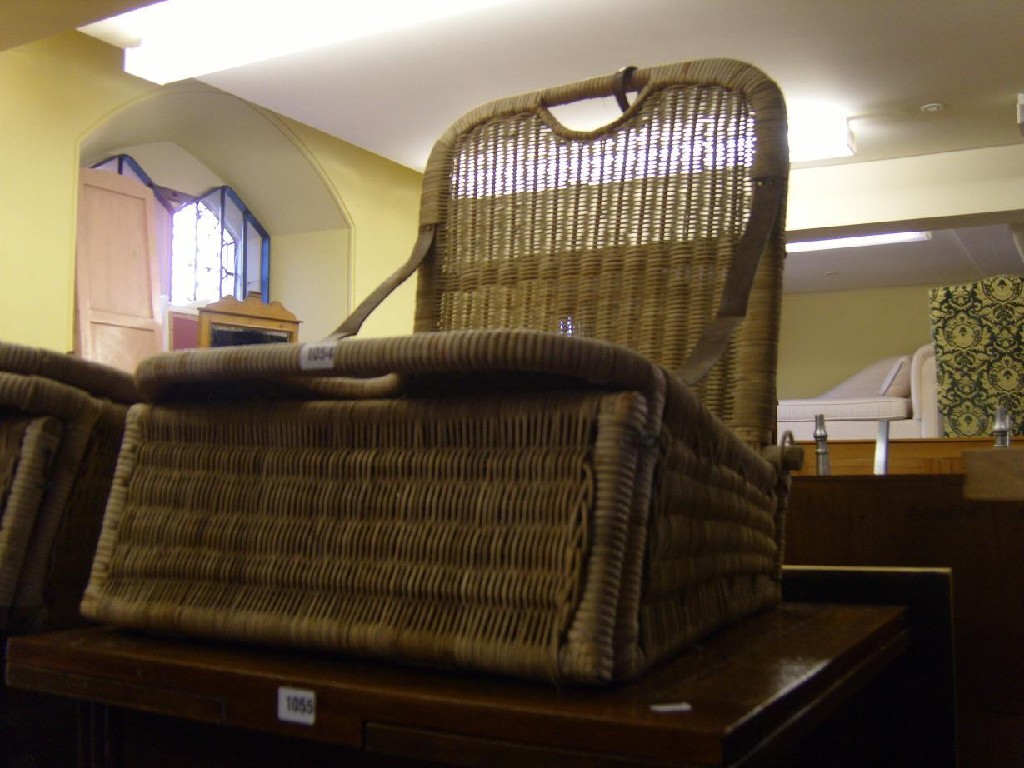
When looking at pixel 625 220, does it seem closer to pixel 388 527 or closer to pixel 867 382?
pixel 388 527

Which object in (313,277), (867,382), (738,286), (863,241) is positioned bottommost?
(738,286)

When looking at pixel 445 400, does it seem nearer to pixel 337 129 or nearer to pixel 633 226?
pixel 633 226

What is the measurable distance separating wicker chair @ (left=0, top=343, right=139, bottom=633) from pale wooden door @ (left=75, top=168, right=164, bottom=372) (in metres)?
3.71

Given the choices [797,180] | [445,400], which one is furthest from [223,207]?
[445,400]

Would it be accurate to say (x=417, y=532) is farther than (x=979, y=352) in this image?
No

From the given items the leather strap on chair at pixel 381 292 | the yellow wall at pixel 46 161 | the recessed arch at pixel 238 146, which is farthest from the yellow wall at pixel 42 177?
the leather strap on chair at pixel 381 292

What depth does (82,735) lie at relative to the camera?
66cm

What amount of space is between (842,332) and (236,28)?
6558 millimetres

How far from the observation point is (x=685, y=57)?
4.22m

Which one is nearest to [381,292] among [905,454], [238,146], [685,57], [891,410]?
[905,454]

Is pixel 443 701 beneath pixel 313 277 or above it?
beneath

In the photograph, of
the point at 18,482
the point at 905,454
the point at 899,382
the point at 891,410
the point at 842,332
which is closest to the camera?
the point at 18,482

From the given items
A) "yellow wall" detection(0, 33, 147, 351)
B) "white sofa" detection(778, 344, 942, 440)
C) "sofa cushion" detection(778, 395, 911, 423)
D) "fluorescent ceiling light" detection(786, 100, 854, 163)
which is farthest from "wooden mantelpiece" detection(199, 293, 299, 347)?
"sofa cushion" detection(778, 395, 911, 423)

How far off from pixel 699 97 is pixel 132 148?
177 inches
